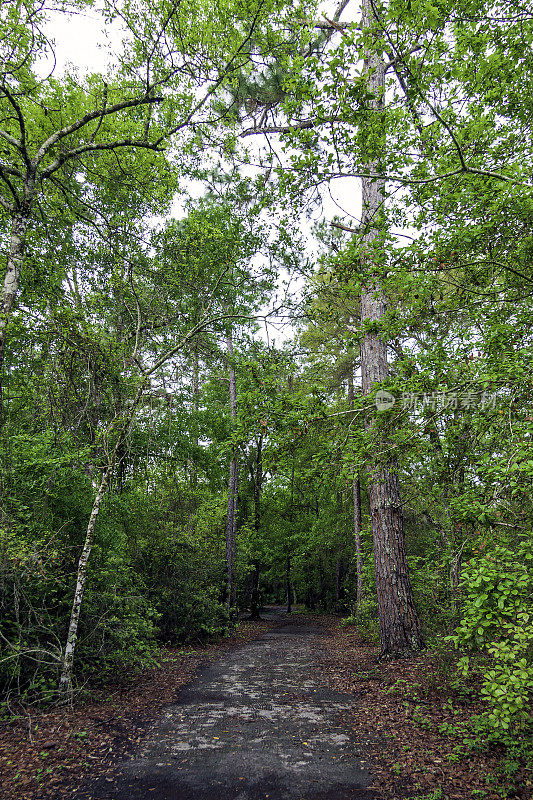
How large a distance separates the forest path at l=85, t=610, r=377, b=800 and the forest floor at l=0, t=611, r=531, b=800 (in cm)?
1

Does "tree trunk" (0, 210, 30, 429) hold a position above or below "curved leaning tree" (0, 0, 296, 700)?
below

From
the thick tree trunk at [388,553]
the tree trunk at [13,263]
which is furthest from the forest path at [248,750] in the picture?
the tree trunk at [13,263]

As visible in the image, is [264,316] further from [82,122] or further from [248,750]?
[248,750]

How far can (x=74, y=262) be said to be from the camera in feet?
23.3

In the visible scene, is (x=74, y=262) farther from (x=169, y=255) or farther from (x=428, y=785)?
(x=428, y=785)

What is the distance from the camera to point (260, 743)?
4188 millimetres

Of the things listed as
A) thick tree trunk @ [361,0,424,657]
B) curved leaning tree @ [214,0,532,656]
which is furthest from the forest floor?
curved leaning tree @ [214,0,532,656]


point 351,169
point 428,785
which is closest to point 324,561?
point 428,785

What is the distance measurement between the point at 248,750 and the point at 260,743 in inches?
8.5

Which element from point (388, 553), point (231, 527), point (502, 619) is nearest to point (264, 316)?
point (388, 553)

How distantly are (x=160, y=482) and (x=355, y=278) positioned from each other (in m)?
6.25

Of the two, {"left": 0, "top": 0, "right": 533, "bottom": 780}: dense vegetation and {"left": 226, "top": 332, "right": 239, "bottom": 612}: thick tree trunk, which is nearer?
{"left": 0, "top": 0, "right": 533, "bottom": 780}: dense vegetation

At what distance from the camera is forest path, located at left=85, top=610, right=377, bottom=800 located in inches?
132

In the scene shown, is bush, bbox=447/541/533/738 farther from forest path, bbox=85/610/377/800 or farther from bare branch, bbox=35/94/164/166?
bare branch, bbox=35/94/164/166
